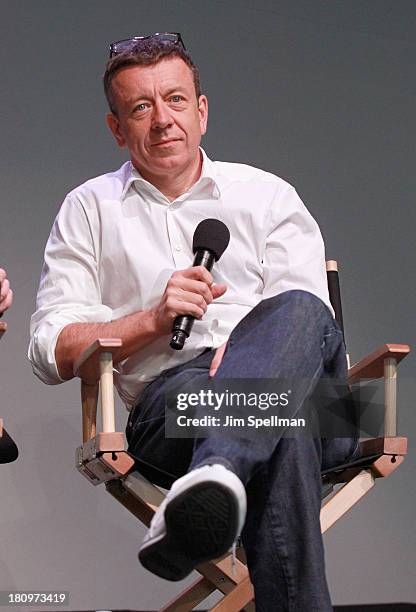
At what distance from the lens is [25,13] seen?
3424mm

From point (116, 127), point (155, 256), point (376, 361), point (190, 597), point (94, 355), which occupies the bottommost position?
point (190, 597)

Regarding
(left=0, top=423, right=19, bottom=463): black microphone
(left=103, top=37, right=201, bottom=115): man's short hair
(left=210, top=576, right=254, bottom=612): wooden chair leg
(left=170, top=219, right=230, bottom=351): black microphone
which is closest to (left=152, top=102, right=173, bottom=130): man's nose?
(left=103, top=37, right=201, bottom=115): man's short hair

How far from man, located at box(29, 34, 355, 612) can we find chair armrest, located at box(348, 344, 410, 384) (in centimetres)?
19

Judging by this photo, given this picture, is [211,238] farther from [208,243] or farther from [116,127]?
[116,127]

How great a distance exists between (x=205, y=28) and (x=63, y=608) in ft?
6.48

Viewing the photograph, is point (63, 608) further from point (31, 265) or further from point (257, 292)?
point (257, 292)

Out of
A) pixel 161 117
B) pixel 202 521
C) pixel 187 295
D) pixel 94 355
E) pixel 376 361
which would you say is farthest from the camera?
pixel 161 117

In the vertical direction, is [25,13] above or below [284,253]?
above

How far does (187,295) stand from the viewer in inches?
83.7

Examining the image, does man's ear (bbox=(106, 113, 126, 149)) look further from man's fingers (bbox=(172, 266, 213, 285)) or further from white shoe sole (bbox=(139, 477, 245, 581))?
white shoe sole (bbox=(139, 477, 245, 581))

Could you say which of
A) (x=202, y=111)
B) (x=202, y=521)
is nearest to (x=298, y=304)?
(x=202, y=521)

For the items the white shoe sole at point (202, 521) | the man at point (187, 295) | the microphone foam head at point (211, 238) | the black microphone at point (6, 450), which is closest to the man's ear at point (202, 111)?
the man at point (187, 295)

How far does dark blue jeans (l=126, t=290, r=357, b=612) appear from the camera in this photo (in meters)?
1.83

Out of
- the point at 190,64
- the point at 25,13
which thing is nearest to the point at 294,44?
the point at 25,13
